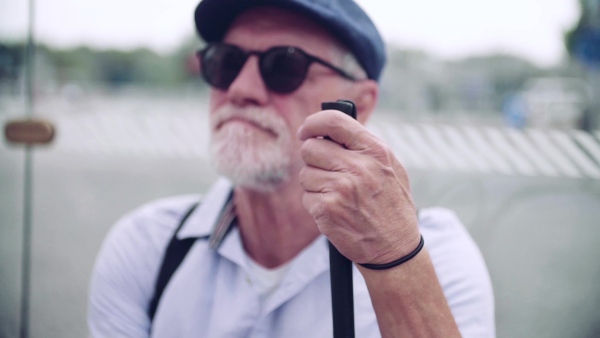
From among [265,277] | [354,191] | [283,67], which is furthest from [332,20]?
[265,277]

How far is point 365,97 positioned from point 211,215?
613 mm

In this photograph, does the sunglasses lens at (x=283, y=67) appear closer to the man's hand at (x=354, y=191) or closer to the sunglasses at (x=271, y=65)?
the sunglasses at (x=271, y=65)

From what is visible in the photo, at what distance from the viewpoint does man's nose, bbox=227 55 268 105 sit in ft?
4.81

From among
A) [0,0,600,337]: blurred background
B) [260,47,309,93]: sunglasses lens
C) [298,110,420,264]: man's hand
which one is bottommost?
[0,0,600,337]: blurred background

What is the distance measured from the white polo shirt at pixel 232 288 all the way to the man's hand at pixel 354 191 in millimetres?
388

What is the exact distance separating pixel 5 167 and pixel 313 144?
9.69 ft

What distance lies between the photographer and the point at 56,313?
11.7ft

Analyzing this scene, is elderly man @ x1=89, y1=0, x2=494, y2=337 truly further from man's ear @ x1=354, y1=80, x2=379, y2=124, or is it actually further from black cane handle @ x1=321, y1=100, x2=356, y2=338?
black cane handle @ x1=321, y1=100, x2=356, y2=338

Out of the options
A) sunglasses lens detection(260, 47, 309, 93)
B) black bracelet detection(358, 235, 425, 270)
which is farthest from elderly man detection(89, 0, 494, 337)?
black bracelet detection(358, 235, 425, 270)

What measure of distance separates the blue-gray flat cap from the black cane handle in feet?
1.79

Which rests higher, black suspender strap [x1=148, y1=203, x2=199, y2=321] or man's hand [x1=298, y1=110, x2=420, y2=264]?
man's hand [x1=298, y1=110, x2=420, y2=264]

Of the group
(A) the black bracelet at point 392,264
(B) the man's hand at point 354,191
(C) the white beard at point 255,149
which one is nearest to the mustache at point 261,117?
(C) the white beard at point 255,149

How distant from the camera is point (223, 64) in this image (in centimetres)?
152

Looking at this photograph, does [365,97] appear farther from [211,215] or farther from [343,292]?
Answer: [343,292]
